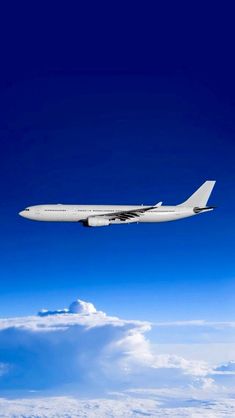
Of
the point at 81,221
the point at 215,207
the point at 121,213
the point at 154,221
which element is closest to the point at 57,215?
the point at 81,221

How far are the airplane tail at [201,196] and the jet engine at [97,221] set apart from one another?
824 inches

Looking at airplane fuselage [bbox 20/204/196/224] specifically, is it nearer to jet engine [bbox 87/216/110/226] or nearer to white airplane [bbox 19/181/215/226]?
white airplane [bbox 19/181/215/226]

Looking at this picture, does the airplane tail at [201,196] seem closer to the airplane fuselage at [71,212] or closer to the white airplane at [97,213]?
the white airplane at [97,213]

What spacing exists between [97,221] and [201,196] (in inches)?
987

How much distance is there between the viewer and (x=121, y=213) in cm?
10706

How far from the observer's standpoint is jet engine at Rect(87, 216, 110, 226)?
10588cm

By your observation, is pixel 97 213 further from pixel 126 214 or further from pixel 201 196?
pixel 201 196

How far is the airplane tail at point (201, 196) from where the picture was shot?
12112cm

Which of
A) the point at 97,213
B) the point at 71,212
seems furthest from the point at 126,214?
the point at 71,212

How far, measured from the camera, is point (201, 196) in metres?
121

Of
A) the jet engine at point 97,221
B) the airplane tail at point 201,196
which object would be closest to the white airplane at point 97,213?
the jet engine at point 97,221

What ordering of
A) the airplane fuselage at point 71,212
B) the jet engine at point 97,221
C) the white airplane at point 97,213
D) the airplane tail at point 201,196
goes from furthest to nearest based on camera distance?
1. the airplane tail at point 201,196
2. the airplane fuselage at point 71,212
3. the white airplane at point 97,213
4. the jet engine at point 97,221

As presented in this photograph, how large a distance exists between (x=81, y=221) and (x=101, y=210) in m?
3.96

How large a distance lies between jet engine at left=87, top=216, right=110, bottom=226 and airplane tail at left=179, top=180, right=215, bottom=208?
20938mm
